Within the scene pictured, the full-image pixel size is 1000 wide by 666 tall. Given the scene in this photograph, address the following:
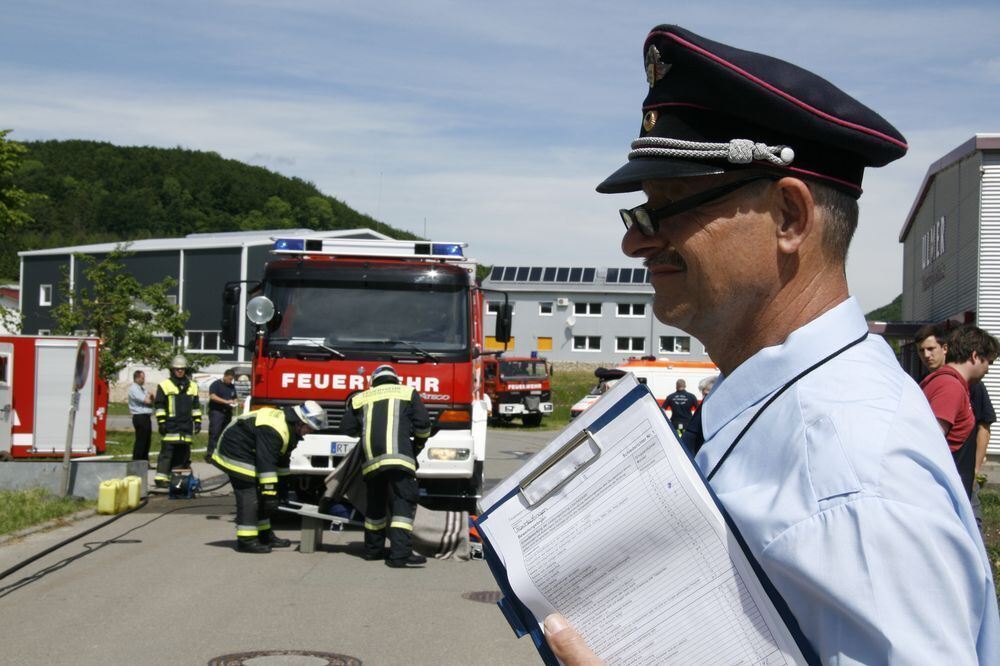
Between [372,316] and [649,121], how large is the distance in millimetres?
11605

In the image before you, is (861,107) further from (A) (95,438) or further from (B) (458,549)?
(A) (95,438)

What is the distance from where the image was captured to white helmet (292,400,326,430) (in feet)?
40.4

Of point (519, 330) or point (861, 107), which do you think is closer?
point (861, 107)

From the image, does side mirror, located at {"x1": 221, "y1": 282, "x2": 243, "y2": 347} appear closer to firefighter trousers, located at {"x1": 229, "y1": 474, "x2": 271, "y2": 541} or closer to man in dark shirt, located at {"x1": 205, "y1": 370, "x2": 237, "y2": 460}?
firefighter trousers, located at {"x1": 229, "y1": 474, "x2": 271, "y2": 541}

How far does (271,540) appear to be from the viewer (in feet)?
40.1

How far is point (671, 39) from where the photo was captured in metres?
1.83

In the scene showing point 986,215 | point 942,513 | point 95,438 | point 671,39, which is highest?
point 986,215

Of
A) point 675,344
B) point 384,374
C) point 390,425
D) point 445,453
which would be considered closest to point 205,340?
point 675,344

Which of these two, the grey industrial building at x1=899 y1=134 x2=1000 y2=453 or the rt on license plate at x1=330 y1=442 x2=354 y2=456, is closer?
the rt on license plate at x1=330 y1=442 x2=354 y2=456

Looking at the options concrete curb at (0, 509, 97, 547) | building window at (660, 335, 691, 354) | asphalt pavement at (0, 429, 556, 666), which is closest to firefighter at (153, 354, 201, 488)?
concrete curb at (0, 509, 97, 547)

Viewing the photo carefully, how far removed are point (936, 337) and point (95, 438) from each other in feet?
65.5

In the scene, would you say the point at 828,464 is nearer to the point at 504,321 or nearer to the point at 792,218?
the point at 792,218

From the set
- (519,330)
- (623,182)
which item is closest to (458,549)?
(623,182)

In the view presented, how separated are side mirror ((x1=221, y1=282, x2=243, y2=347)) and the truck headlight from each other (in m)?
2.76
